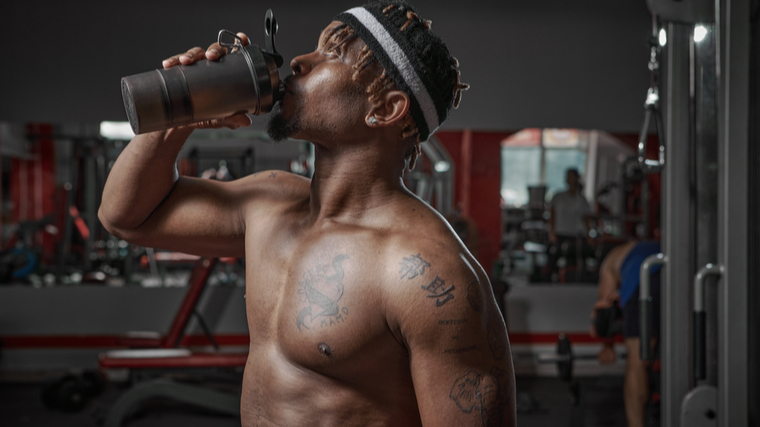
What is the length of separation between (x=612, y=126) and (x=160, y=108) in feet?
14.1

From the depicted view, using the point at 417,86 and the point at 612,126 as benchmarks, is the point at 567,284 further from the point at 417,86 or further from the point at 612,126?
the point at 417,86

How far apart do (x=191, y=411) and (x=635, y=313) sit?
2.96 meters

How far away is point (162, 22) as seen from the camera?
4.01 m

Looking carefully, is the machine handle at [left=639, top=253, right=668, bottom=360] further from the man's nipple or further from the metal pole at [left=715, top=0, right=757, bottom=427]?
the man's nipple

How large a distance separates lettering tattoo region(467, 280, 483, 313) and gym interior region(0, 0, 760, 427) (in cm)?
135

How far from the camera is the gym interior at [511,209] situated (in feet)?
6.24

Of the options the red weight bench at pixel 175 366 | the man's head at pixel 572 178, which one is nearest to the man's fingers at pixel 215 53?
the red weight bench at pixel 175 366

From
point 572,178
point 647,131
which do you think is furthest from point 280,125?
point 572,178

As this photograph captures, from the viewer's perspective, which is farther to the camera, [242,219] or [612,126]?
[612,126]

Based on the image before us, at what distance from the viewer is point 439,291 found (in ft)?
2.74

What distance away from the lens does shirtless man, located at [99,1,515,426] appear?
0.83 metres

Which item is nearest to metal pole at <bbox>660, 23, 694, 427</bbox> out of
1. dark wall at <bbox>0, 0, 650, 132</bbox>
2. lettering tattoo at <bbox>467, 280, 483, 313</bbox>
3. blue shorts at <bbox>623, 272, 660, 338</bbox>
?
blue shorts at <bbox>623, 272, 660, 338</bbox>

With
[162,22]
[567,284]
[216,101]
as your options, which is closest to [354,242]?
[216,101]

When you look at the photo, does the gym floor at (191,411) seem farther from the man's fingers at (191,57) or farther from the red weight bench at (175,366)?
the man's fingers at (191,57)
